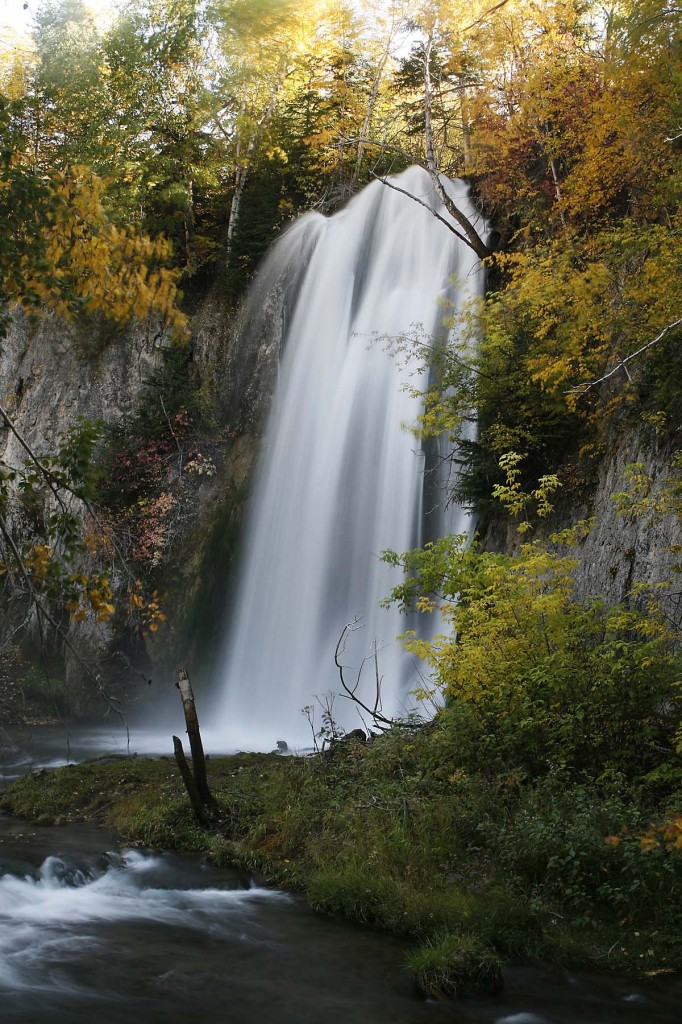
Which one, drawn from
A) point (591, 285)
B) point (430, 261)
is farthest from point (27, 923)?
point (430, 261)

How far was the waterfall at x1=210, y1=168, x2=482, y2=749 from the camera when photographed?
48.2 feet

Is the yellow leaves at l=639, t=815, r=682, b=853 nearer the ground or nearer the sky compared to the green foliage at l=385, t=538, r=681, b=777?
nearer the ground

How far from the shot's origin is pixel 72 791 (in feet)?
32.0

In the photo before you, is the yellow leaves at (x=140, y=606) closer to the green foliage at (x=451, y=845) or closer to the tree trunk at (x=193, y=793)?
the tree trunk at (x=193, y=793)

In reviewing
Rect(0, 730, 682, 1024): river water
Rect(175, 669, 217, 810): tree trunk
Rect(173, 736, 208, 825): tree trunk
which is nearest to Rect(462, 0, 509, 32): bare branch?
Rect(175, 669, 217, 810): tree trunk

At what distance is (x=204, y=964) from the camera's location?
19.1 ft

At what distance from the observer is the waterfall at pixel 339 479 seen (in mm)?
14703

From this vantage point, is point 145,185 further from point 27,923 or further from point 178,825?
point 27,923

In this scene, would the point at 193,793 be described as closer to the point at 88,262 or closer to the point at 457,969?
the point at 457,969

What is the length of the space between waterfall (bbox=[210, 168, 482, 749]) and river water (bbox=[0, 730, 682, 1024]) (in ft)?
20.4

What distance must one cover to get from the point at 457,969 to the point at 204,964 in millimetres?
1704

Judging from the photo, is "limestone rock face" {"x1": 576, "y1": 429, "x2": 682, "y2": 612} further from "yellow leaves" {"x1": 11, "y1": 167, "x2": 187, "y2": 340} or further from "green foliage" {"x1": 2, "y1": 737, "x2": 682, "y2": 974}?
"yellow leaves" {"x1": 11, "y1": 167, "x2": 187, "y2": 340}

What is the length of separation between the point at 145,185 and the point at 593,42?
9.94 metres

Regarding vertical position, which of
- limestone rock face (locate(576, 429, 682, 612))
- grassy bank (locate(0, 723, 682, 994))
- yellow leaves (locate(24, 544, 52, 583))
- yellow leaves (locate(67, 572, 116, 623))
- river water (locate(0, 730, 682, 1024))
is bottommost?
river water (locate(0, 730, 682, 1024))
